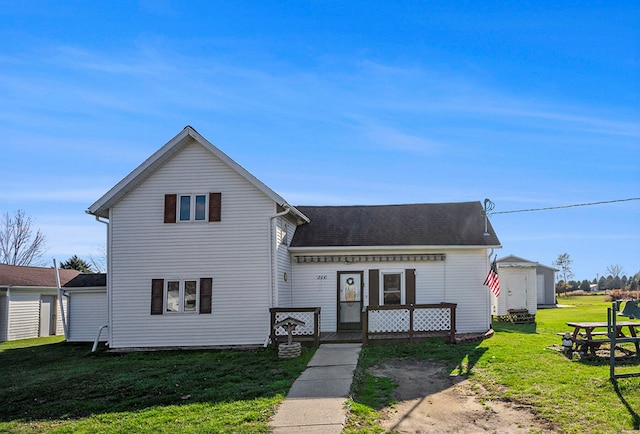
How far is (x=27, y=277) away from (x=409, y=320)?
1993 cm

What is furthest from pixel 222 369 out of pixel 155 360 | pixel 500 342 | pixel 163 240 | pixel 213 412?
pixel 500 342

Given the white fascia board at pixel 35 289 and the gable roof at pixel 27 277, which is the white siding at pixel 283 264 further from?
the gable roof at pixel 27 277

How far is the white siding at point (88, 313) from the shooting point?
22281mm

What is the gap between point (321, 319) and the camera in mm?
19766

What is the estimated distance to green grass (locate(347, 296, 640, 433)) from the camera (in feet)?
30.3

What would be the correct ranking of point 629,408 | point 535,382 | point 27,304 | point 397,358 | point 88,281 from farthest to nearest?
point 27,304
point 88,281
point 397,358
point 535,382
point 629,408

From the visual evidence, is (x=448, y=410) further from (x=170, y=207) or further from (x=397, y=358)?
(x=170, y=207)

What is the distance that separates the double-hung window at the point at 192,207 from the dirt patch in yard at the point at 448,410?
8266mm

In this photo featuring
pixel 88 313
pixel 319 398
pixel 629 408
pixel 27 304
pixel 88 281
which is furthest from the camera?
pixel 27 304

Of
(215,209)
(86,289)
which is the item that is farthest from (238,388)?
(86,289)

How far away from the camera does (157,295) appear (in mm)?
18234

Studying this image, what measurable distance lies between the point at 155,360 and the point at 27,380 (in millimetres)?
3213

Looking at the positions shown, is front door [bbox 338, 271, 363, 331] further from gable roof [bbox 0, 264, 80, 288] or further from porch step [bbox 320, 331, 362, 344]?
gable roof [bbox 0, 264, 80, 288]

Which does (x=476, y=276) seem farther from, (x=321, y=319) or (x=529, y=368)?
(x=529, y=368)
